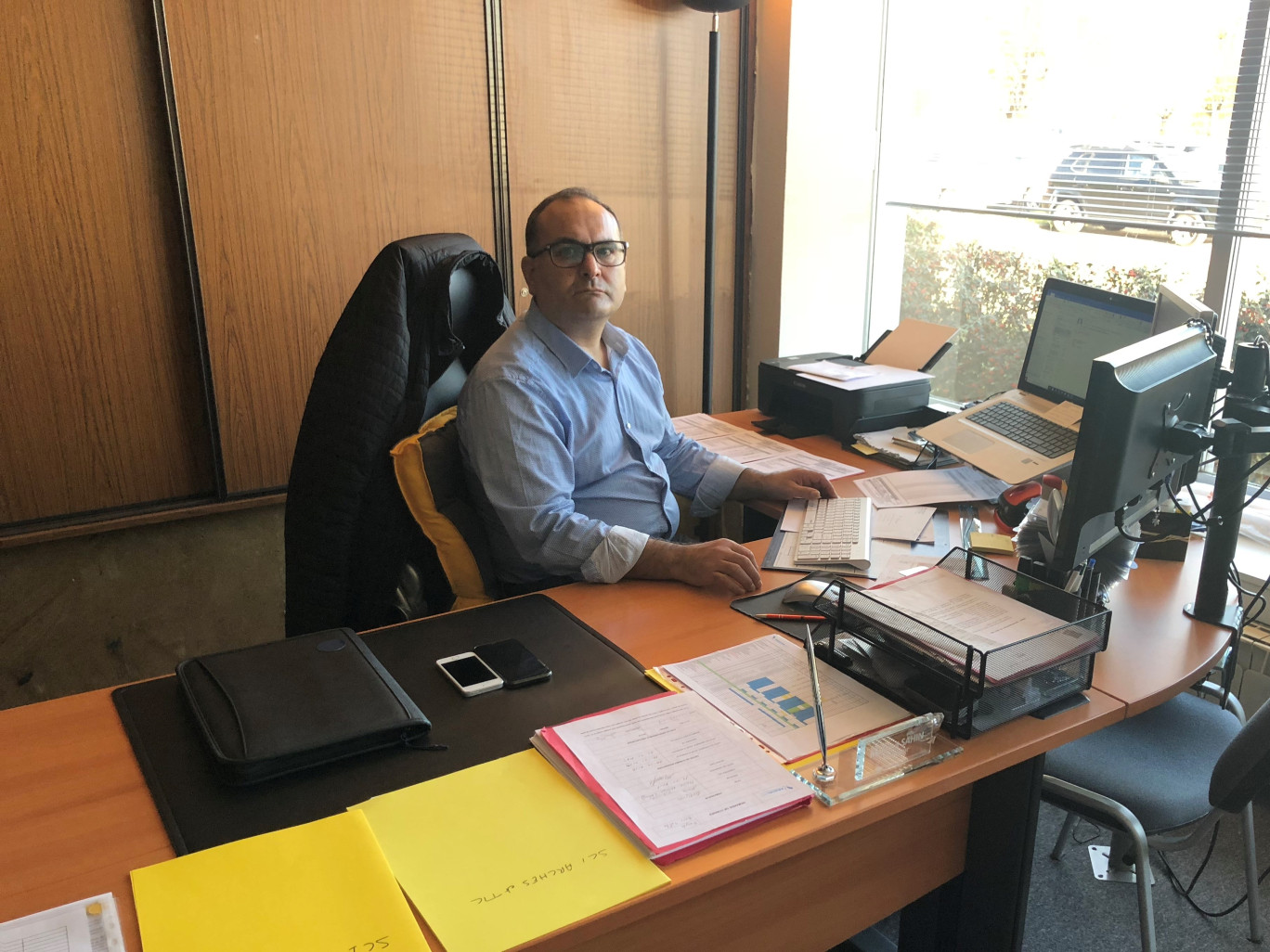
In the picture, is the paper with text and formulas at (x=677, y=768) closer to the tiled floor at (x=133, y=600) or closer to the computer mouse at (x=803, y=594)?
the computer mouse at (x=803, y=594)

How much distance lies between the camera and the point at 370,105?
8.32 ft

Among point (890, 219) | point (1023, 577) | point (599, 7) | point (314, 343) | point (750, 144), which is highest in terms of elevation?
point (599, 7)

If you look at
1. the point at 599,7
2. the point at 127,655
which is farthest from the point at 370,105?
the point at 127,655

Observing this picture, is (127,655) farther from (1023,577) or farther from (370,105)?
(1023,577)

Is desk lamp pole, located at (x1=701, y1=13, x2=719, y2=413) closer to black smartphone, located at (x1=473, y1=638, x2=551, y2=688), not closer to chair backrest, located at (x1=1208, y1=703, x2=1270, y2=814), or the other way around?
black smartphone, located at (x1=473, y1=638, x2=551, y2=688)

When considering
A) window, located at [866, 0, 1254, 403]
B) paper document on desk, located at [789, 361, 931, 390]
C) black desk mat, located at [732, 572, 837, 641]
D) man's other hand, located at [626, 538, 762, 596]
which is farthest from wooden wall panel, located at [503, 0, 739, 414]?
black desk mat, located at [732, 572, 837, 641]

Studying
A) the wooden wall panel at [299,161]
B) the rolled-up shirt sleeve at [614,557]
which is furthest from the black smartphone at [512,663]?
the wooden wall panel at [299,161]

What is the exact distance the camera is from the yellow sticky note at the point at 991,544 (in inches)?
69.2

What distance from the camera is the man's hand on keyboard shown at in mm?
2057

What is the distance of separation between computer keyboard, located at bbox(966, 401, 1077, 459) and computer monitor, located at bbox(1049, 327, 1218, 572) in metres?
0.46

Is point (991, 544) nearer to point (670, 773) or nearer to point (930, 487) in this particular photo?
point (930, 487)

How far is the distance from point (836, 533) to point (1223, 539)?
0.63 m

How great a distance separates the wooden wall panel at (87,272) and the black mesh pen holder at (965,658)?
1.87 meters

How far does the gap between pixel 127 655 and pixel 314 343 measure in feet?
3.17
